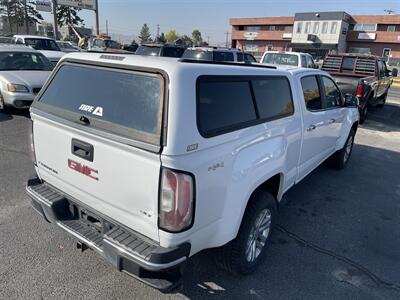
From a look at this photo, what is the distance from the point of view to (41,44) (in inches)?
613

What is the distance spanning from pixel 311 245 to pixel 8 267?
116 inches

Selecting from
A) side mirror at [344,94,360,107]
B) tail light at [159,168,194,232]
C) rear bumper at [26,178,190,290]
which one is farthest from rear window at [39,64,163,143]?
side mirror at [344,94,360,107]

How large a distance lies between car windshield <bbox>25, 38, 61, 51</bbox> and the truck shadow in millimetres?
14612

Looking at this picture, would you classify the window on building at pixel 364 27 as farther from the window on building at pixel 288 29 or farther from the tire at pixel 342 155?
the tire at pixel 342 155

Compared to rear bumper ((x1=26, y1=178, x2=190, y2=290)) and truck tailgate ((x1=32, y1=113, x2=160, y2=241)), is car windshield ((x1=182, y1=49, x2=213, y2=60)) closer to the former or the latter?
truck tailgate ((x1=32, y1=113, x2=160, y2=241))

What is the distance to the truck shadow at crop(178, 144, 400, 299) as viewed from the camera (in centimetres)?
282

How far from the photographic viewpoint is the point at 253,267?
296 centimetres

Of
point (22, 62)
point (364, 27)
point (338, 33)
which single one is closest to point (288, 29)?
point (338, 33)

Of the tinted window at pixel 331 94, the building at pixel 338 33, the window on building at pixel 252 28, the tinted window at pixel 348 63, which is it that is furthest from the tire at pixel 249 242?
the window on building at pixel 252 28

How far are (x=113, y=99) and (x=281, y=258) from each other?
2.22 m

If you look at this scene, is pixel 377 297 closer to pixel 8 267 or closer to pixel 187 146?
pixel 187 146

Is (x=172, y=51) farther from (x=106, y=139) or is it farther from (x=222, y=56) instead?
(x=106, y=139)

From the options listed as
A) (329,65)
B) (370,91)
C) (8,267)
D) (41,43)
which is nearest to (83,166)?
(8,267)

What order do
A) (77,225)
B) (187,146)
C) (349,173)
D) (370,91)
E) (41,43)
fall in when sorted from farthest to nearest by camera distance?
(41,43), (370,91), (349,173), (77,225), (187,146)
